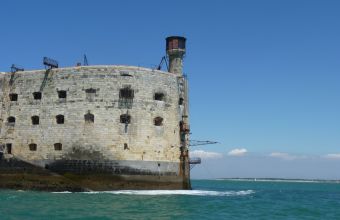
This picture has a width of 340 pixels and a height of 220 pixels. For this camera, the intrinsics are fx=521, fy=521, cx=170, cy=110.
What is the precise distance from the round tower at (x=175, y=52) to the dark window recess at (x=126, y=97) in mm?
4880

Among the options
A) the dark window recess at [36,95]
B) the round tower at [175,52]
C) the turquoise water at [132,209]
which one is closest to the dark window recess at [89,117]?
the dark window recess at [36,95]

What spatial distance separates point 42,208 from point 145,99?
Answer: 1191 centimetres

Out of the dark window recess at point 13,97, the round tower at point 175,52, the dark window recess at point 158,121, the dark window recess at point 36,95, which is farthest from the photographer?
the round tower at point 175,52

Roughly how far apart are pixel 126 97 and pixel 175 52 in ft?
19.6

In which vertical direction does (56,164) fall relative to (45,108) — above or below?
below

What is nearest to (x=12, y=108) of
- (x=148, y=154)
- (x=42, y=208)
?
(x=148, y=154)

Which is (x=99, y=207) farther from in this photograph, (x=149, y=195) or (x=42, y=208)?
(x=149, y=195)

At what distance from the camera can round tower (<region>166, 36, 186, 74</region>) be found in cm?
3459

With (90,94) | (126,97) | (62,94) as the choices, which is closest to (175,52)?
(126,97)

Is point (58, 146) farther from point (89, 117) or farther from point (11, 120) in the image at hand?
point (11, 120)

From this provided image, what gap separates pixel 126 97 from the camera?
1208 inches

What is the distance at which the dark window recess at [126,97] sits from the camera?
30.5m

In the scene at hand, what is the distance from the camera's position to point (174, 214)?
64.4 feet

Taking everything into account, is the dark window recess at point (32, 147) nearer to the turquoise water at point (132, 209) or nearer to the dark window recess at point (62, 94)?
the dark window recess at point (62, 94)
